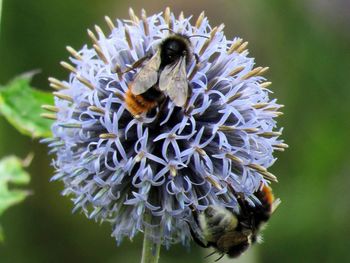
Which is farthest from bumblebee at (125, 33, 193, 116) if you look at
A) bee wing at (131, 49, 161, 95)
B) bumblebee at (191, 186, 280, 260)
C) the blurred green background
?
the blurred green background

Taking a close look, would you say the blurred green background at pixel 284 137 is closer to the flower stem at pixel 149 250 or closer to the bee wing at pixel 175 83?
the flower stem at pixel 149 250

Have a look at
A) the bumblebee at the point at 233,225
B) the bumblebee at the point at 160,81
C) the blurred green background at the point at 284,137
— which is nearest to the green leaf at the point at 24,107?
the bumblebee at the point at 160,81

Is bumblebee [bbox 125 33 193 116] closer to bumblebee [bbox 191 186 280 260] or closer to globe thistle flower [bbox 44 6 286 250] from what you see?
globe thistle flower [bbox 44 6 286 250]

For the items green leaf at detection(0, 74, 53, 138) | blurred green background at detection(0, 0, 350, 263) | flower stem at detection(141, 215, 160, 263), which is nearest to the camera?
flower stem at detection(141, 215, 160, 263)

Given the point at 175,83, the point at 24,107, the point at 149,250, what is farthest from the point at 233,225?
the point at 24,107

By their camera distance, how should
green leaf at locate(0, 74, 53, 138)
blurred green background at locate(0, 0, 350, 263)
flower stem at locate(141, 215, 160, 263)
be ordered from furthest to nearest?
blurred green background at locate(0, 0, 350, 263) < green leaf at locate(0, 74, 53, 138) < flower stem at locate(141, 215, 160, 263)

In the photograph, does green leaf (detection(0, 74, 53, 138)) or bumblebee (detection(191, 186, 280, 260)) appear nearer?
bumblebee (detection(191, 186, 280, 260))

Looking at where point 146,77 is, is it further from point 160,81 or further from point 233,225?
point 233,225
